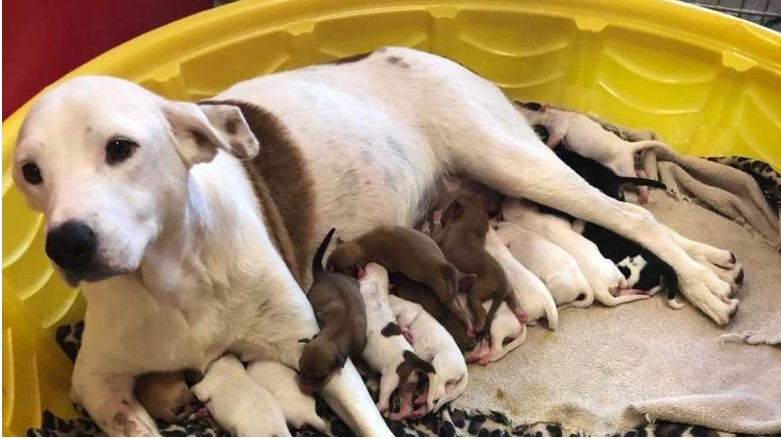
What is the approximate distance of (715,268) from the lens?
125 inches

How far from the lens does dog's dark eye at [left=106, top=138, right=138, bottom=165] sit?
6.47ft

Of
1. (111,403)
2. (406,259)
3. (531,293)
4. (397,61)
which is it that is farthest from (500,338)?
(111,403)

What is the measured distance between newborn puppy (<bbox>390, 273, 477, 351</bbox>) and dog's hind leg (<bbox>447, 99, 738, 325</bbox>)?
547 millimetres

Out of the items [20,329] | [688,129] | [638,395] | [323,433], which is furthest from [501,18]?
[20,329]

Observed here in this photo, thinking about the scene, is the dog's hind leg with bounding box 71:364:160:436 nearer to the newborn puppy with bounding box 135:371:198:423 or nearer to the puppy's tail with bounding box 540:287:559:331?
the newborn puppy with bounding box 135:371:198:423

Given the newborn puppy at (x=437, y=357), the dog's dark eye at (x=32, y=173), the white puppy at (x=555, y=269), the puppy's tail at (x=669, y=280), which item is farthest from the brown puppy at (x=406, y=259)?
the dog's dark eye at (x=32, y=173)

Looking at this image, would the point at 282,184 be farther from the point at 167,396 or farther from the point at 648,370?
the point at 648,370

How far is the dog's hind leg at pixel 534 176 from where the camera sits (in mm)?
3160

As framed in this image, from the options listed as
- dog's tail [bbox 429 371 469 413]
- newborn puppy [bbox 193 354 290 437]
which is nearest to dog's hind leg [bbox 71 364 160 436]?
newborn puppy [bbox 193 354 290 437]

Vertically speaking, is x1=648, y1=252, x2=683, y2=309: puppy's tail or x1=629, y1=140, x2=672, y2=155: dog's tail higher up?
x1=629, y1=140, x2=672, y2=155: dog's tail

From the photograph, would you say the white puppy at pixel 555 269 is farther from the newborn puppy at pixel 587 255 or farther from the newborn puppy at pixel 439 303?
the newborn puppy at pixel 439 303

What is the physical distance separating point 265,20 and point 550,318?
67.8 inches

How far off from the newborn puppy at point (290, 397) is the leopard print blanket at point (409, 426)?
0.05 meters

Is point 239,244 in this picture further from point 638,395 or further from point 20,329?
point 638,395
